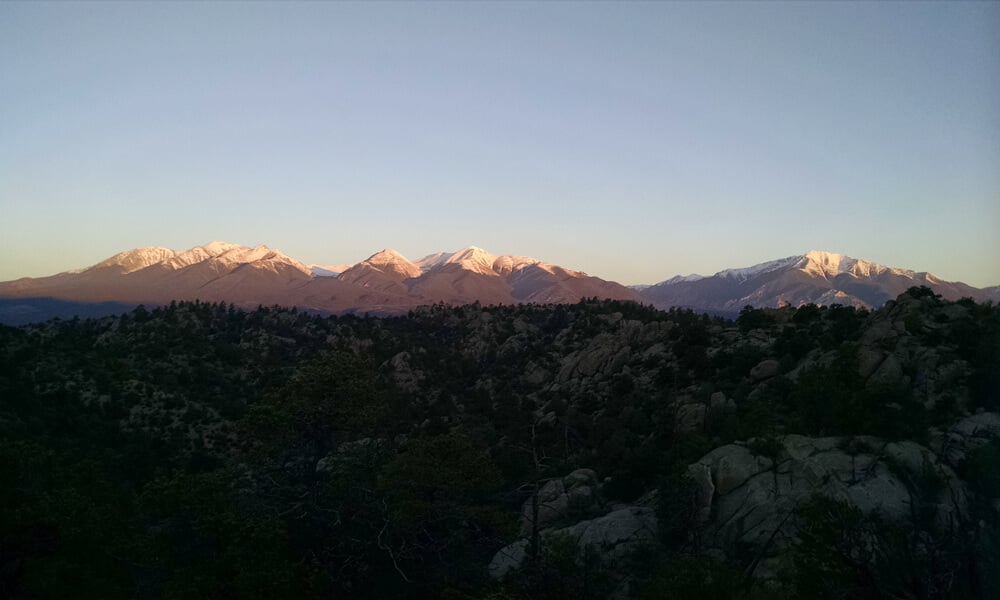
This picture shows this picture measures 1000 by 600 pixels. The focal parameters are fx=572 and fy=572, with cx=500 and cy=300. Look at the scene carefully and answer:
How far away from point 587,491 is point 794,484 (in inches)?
490

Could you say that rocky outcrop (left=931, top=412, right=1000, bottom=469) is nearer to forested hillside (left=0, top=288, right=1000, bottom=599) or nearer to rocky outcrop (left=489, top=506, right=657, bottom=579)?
forested hillside (left=0, top=288, right=1000, bottom=599)

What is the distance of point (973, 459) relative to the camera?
2405 cm

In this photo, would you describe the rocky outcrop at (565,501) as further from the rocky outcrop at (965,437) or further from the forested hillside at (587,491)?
the rocky outcrop at (965,437)

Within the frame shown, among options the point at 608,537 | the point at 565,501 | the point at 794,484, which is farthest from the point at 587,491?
the point at 794,484

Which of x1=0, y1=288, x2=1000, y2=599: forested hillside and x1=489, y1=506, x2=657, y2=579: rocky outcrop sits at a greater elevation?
x1=0, y1=288, x2=1000, y2=599: forested hillside

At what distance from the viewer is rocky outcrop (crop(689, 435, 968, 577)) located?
2309cm

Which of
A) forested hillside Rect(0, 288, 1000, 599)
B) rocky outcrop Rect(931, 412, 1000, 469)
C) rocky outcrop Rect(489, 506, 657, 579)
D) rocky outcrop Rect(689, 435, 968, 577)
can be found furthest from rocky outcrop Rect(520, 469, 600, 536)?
rocky outcrop Rect(931, 412, 1000, 469)

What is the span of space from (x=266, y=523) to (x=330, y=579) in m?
3.55

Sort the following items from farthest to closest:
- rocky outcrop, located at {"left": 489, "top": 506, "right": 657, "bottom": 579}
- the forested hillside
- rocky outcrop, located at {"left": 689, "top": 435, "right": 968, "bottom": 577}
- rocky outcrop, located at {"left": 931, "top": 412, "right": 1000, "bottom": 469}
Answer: rocky outcrop, located at {"left": 489, "top": 506, "right": 657, "bottom": 579}
rocky outcrop, located at {"left": 931, "top": 412, "right": 1000, "bottom": 469}
rocky outcrop, located at {"left": 689, "top": 435, "right": 968, "bottom": 577}
the forested hillside

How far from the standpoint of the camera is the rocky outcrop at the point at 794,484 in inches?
909

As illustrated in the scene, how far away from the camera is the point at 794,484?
2623cm

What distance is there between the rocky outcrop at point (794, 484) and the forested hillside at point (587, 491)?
0.38ft

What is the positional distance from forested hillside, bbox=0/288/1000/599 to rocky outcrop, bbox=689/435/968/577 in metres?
0.12

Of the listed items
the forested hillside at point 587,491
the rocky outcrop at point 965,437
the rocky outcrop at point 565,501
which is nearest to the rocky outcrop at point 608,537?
the forested hillside at point 587,491
